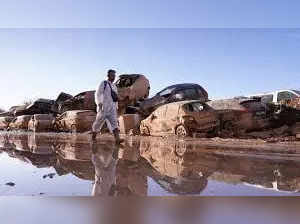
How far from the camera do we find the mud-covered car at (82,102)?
21.2 m

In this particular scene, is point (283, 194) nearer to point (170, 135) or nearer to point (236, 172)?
point (236, 172)

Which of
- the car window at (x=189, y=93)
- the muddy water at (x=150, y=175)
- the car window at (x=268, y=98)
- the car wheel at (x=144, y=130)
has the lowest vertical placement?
the car wheel at (x=144, y=130)

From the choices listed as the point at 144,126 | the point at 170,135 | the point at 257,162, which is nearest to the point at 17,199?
the point at 257,162

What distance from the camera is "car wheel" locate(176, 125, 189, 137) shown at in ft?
43.0

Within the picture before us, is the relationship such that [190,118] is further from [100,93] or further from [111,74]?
[111,74]

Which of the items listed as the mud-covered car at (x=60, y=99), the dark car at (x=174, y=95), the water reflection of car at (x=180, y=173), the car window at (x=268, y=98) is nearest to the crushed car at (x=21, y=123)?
the mud-covered car at (x=60, y=99)

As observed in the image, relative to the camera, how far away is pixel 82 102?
21453 mm

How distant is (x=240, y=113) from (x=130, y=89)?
6.97m

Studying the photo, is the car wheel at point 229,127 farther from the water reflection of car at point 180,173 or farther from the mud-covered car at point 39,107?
the mud-covered car at point 39,107

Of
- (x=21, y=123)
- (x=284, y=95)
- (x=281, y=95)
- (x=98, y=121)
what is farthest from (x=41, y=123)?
(x=98, y=121)

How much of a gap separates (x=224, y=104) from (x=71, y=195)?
32.7ft

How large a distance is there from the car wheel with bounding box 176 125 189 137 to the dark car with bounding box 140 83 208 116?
342 cm

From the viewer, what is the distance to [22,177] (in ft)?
18.3

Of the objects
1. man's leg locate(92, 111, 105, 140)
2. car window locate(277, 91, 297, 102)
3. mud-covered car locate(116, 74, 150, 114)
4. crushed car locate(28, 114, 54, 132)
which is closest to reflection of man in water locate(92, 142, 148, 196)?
man's leg locate(92, 111, 105, 140)
